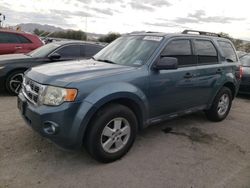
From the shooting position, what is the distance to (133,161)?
3695mm

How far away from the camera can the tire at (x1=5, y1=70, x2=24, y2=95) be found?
6.62 meters

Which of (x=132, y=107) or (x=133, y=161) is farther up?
(x=132, y=107)

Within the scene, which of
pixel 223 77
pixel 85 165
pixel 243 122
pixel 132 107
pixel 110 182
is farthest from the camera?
pixel 243 122

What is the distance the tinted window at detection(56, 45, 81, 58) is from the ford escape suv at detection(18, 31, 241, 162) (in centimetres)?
295

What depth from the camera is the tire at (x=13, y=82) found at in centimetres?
662

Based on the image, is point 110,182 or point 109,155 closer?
point 110,182

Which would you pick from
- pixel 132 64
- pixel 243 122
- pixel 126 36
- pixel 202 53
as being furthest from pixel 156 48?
pixel 243 122

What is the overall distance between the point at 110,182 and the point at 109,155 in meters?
0.45

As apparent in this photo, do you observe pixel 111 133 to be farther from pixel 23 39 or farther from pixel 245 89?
pixel 23 39

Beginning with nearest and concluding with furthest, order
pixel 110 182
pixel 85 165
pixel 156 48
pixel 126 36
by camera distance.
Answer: pixel 110 182 < pixel 85 165 < pixel 156 48 < pixel 126 36

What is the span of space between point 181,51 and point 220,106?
1804 millimetres

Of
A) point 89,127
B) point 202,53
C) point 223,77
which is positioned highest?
point 202,53

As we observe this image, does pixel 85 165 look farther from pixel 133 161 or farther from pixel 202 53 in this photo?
pixel 202 53

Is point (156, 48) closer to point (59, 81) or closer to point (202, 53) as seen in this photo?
point (202, 53)
